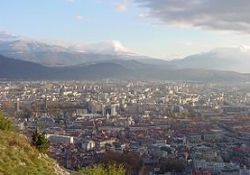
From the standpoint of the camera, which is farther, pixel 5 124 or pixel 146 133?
Result: pixel 146 133

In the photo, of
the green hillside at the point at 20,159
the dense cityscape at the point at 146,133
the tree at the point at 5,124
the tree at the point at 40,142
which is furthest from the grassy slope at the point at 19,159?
the dense cityscape at the point at 146,133

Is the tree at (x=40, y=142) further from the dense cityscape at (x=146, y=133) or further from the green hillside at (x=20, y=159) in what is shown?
the dense cityscape at (x=146, y=133)

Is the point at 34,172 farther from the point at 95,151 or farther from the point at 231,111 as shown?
the point at 231,111

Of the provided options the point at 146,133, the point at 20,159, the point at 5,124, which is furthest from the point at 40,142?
the point at 146,133

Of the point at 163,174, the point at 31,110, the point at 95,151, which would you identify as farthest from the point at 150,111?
the point at 163,174

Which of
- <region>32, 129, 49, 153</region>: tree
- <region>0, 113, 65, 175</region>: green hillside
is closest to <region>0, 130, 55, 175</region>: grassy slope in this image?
<region>0, 113, 65, 175</region>: green hillside

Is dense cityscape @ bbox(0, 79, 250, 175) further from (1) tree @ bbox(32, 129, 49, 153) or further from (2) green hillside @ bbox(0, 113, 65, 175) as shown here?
(2) green hillside @ bbox(0, 113, 65, 175)

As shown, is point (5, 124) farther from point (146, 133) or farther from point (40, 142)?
point (146, 133)
